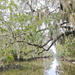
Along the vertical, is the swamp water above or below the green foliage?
below

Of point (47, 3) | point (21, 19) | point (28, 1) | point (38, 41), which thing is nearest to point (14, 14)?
point (21, 19)

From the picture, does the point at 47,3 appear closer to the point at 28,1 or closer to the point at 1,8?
the point at 28,1

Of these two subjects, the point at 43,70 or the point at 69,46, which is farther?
the point at 69,46

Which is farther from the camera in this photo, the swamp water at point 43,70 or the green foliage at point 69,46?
the swamp water at point 43,70

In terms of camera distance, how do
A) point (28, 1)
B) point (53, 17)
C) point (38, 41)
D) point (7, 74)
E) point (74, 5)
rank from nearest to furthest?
point (74, 5)
point (53, 17)
point (28, 1)
point (38, 41)
point (7, 74)

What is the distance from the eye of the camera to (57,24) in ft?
13.0

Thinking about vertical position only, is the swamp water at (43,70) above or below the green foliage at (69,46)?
below

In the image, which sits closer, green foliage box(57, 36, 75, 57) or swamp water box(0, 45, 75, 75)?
green foliage box(57, 36, 75, 57)

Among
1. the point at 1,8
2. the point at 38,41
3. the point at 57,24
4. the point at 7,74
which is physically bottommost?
the point at 7,74

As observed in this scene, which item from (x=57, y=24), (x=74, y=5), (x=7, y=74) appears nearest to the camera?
(x=74, y=5)

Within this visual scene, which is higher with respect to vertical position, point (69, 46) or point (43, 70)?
point (69, 46)

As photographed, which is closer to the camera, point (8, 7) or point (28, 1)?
point (28, 1)

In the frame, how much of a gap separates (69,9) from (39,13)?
139 cm

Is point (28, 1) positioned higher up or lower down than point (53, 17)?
higher up
